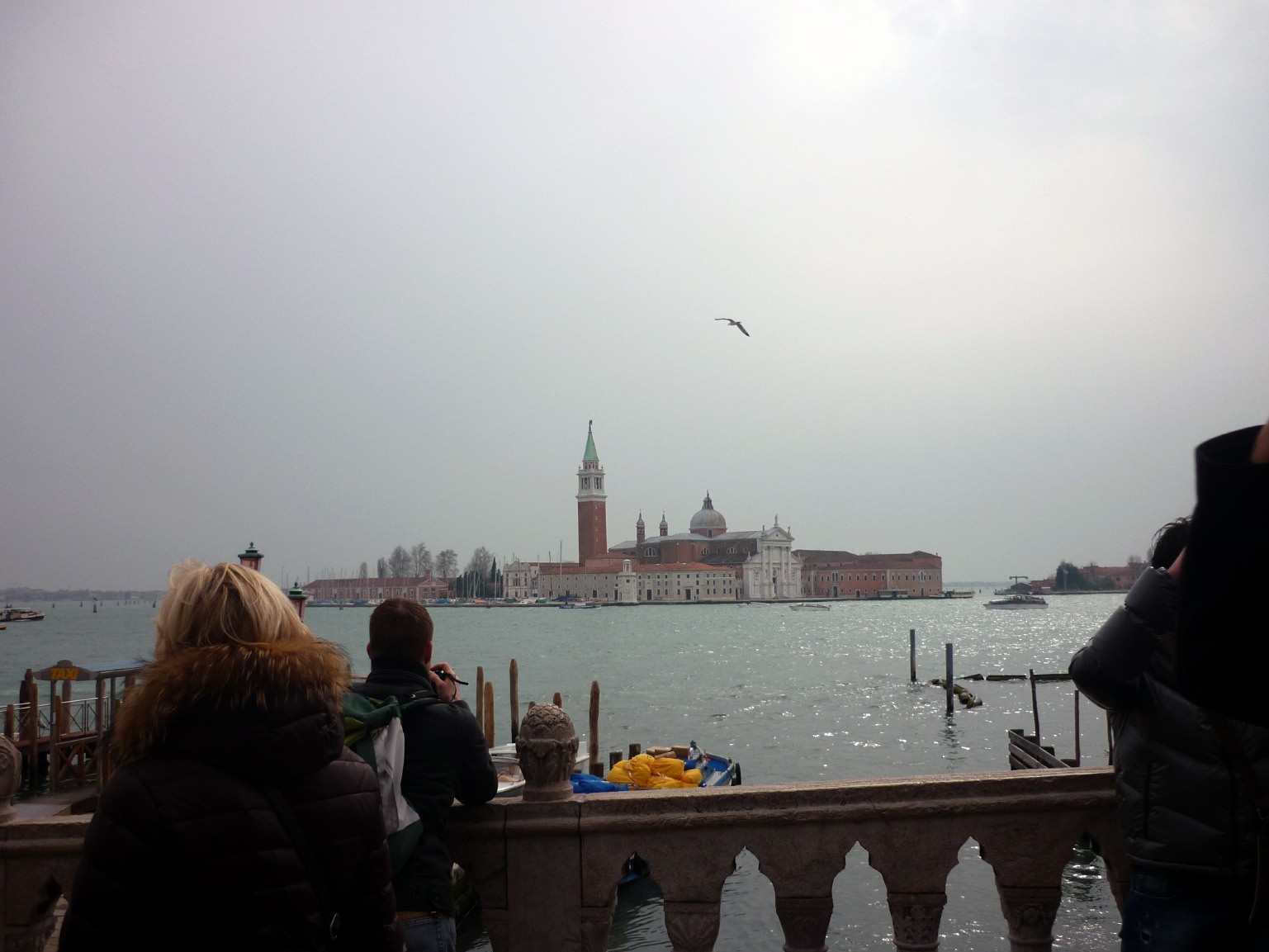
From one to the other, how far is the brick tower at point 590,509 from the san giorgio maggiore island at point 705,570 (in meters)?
0.10

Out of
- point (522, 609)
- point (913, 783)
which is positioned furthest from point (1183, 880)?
point (522, 609)

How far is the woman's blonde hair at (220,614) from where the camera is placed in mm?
1769

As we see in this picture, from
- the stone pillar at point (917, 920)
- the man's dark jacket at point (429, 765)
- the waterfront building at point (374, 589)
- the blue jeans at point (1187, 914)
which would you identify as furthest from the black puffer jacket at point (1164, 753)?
the waterfront building at point (374, 589)

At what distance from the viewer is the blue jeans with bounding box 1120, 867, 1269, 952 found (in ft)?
6.67

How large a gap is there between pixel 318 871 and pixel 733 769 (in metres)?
14.3

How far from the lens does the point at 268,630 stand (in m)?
1.79

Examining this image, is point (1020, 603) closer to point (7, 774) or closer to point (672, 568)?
point (672, 568)

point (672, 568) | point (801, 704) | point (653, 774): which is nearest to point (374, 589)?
point (672, 568)

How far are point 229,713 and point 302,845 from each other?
0.26m

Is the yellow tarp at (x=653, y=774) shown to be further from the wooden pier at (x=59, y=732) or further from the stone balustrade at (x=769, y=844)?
the stone balustrade at (x=769, y=844)

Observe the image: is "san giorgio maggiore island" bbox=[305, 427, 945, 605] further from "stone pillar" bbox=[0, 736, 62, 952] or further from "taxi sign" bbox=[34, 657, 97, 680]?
"stone pillar" bbox=[0, 736, 62, 952]

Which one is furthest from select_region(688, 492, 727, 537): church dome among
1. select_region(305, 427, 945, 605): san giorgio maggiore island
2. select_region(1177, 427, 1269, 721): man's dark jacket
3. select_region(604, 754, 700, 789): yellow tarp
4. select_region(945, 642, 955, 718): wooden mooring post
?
select_region(1177, 427, 1269, 721): man's dark jacket

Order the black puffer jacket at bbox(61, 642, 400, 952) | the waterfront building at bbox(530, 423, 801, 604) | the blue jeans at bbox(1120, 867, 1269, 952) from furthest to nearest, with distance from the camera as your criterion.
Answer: the waterfront building at bbox(530, 423, 801, 604)
the blue jeans at bbox(1120, 867, 1269, 952)
the black puffer jacket at bbox(61, 642, 400, 952)

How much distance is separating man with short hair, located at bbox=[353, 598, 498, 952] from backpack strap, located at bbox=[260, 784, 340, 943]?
754 millimetres
